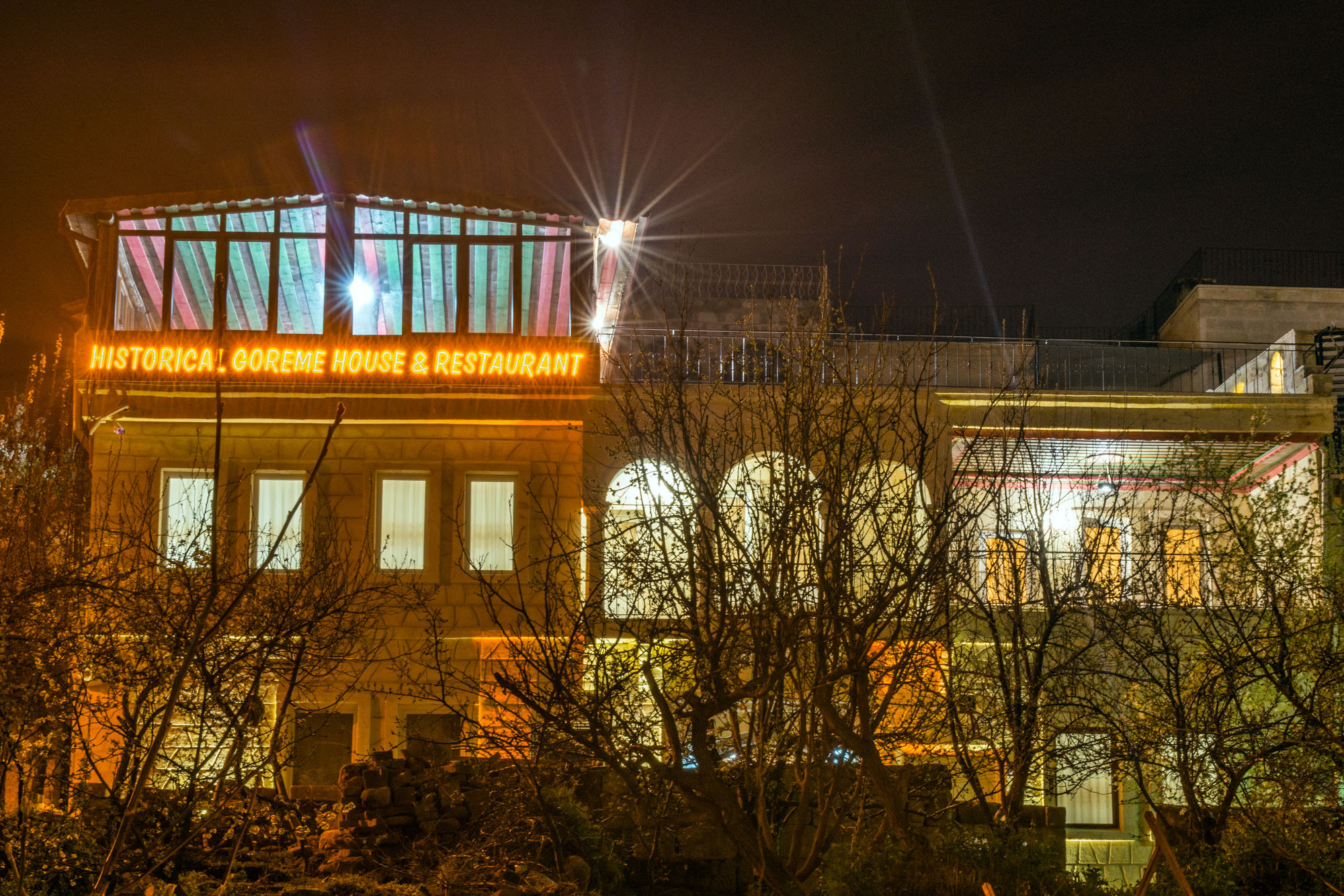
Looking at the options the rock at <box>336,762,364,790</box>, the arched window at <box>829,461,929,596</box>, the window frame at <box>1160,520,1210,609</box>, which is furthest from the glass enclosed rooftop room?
the arched window at <box>829,461,929,596</box>

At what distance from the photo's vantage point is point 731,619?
33.6ft

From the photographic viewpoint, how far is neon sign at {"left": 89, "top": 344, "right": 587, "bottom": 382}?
21.0 meters

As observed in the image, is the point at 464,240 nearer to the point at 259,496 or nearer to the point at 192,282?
the point at 192,282

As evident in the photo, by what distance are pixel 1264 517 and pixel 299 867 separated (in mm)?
13214

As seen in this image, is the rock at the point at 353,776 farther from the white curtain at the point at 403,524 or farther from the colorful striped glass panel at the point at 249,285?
the colorful striped glass panel at the point at 249,285

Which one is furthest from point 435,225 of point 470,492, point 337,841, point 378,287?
point 337,841

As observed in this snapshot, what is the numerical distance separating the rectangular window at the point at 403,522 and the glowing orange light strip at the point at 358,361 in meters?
2.00

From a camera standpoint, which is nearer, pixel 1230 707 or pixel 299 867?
pixel 299 867

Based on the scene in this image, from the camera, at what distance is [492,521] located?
21266mm

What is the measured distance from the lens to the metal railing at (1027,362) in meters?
18.2

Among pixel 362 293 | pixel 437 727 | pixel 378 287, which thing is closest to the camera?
pixel 437 727

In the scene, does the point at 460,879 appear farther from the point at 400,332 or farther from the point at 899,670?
the point at 400,332

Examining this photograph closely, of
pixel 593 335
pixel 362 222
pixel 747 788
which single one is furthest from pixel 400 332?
pixel 747 788

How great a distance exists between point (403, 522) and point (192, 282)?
248 inches
